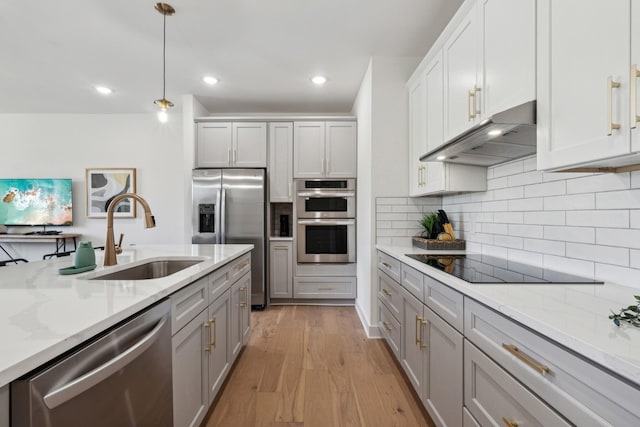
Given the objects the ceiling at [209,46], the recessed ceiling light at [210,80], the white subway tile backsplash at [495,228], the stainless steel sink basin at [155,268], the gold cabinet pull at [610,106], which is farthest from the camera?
the recessed ceiling light at [210,80]

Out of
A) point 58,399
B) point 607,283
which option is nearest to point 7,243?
point 58,399

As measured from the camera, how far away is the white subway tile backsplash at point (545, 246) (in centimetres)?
142

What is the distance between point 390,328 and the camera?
2.24 m

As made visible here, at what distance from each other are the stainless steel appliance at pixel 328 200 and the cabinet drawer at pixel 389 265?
1.12 meters

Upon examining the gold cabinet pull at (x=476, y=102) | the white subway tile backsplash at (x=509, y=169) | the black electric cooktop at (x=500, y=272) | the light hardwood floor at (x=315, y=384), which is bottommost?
the light hardwood floor at (x=315, y=384)

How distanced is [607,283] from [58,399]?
1.79 metres

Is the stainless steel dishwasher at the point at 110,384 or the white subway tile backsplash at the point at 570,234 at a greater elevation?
the white subway tile backsplash at the point at 570,234

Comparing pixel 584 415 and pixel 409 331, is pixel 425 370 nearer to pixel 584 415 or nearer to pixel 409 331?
pixel 409 331

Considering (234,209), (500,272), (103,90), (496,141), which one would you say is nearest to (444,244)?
(500,272)

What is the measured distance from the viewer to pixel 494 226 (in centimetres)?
197

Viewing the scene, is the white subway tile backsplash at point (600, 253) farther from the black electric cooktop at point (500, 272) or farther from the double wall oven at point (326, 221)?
the double wall oven at point (326, 221)

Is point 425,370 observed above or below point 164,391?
below

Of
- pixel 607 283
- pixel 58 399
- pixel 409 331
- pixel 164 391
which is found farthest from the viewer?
pixel 409 331

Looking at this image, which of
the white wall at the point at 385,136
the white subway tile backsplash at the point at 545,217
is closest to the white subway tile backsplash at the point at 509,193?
the white subway tile backsplash at the point at 545,217
